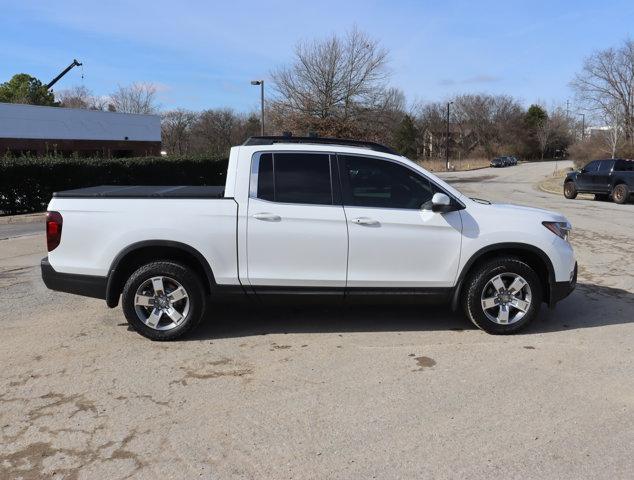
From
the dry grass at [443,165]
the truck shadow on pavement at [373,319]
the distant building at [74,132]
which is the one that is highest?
the distant building at [74,132]

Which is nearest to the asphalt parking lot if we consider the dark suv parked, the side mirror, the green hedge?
the side mirror

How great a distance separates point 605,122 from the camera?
49219mm

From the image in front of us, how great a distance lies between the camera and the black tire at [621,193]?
72.4 feet

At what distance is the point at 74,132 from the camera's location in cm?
3884

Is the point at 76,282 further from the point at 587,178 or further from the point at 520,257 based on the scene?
the point at 587,178

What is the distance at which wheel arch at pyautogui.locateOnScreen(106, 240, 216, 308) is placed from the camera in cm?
496

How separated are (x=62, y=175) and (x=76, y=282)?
14.2 meters

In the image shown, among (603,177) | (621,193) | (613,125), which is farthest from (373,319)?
(613,125)

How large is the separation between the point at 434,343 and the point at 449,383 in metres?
0.88

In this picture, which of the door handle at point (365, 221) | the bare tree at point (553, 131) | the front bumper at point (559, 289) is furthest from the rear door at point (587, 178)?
the bare tree at point (553, 131)

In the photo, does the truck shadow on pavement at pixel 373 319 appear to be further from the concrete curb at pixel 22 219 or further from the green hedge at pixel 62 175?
the green hedge at pixel 62 175

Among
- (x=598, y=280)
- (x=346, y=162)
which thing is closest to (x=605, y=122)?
(x=598, y=280)

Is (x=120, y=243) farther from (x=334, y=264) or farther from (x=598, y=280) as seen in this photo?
(x=598, y=280)

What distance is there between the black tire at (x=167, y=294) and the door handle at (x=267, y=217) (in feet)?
2.64
